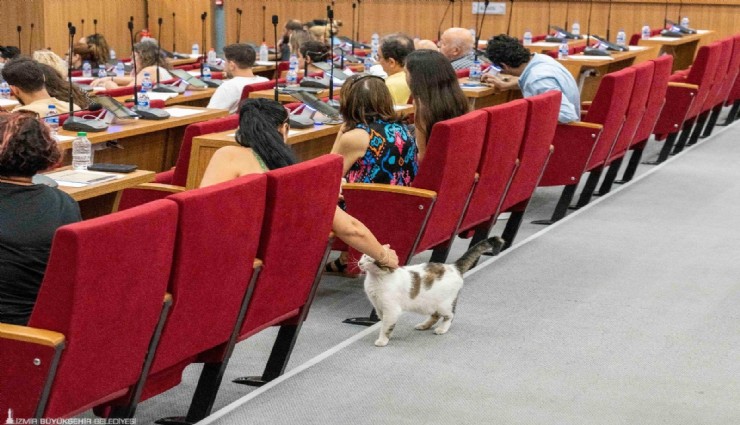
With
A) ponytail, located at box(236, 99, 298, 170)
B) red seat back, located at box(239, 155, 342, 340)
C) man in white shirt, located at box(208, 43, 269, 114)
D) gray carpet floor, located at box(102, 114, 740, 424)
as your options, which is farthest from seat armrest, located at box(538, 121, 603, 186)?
red seat back, located at box(239, 155, 342, 340)

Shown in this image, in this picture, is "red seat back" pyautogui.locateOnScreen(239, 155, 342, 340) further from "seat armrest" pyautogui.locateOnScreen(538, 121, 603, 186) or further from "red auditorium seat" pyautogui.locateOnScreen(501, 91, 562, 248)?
"seat armrest" pyautogui.locateOnScreen(538, 121, 603, 186)

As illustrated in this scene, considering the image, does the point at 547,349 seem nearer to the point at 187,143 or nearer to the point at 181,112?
the point at 187,143

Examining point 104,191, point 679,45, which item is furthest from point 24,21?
point 104,191

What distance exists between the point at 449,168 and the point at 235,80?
9.55 feet

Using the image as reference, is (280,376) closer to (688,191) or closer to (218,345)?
(218,345)

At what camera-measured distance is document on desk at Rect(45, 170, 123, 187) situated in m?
4.03

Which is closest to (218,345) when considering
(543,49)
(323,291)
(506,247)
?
(323,291)

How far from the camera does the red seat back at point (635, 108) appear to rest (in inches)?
254

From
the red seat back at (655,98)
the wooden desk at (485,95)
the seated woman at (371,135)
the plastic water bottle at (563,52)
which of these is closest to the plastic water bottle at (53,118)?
the seated woman at (371,135)

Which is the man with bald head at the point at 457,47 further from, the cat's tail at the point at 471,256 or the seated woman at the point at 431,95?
the cat's tail at the point at 471,256

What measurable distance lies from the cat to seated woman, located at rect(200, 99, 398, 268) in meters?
0.17

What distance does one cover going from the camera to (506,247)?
548cm

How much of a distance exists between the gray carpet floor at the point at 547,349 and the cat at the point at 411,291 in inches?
3.4

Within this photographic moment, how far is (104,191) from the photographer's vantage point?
405 cm
